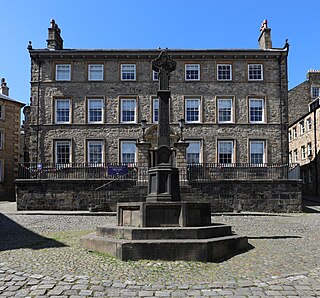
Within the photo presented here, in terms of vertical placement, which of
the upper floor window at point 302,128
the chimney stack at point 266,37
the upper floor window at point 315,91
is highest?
the chimney stack at point 266,37

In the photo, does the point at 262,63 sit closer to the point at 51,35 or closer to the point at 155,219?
the point at 51,35

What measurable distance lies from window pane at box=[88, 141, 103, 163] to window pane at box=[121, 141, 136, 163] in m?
1.70

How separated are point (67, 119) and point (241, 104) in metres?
13.2

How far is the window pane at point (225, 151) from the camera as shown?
1064 inches

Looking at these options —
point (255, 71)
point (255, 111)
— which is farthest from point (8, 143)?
point (255, 71)

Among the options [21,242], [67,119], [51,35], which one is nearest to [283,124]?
[67,119]

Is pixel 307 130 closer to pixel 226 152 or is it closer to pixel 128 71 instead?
pixel 226 152

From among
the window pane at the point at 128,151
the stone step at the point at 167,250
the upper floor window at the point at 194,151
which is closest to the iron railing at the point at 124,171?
the window pane at the point at 128,151

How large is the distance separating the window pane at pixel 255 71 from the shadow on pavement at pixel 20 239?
2038 cm

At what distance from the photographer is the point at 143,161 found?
2092cm

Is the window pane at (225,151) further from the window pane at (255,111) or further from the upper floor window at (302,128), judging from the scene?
the upper floor window at (302,128)

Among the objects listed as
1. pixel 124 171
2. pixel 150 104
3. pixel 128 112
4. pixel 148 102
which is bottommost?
pixel 124 171

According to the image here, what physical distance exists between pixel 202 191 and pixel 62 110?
13.5 meters

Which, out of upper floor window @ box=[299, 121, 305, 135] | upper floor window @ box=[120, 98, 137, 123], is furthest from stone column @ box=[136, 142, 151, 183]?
upper floor window @ box=[299, 121, 305, 135]
